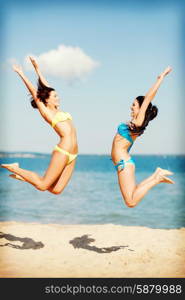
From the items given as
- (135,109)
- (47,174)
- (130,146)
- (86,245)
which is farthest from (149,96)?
(86,245)

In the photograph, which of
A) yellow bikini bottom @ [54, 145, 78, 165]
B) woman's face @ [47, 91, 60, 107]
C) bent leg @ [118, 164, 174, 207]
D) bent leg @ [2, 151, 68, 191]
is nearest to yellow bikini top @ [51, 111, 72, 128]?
woman's face @ [47, 91, 60, 107]

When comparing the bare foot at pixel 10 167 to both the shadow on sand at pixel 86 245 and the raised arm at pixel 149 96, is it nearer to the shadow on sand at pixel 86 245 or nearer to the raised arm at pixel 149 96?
the raised arm at pixel 149 96

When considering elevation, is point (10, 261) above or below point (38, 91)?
below

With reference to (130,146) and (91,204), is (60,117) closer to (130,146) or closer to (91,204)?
(130,146)

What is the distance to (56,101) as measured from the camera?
5.23 metres

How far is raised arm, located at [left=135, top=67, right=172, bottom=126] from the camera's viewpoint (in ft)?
16.4

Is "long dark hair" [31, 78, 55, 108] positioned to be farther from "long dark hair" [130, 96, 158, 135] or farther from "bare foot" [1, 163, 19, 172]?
"long dark hair" [130, 96, 158, 135]

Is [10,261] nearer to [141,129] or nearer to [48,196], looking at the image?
[141,129]

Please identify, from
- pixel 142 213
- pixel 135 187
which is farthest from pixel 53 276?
pixel 142 213

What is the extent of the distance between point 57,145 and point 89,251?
2008 mm

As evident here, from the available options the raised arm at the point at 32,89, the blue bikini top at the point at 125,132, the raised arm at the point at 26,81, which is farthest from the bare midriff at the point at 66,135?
the blue bikini top at the point at 125,132

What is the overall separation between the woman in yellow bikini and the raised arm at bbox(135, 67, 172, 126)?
757 mm

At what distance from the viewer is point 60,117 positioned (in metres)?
5.17

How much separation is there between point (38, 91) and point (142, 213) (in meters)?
7.05
